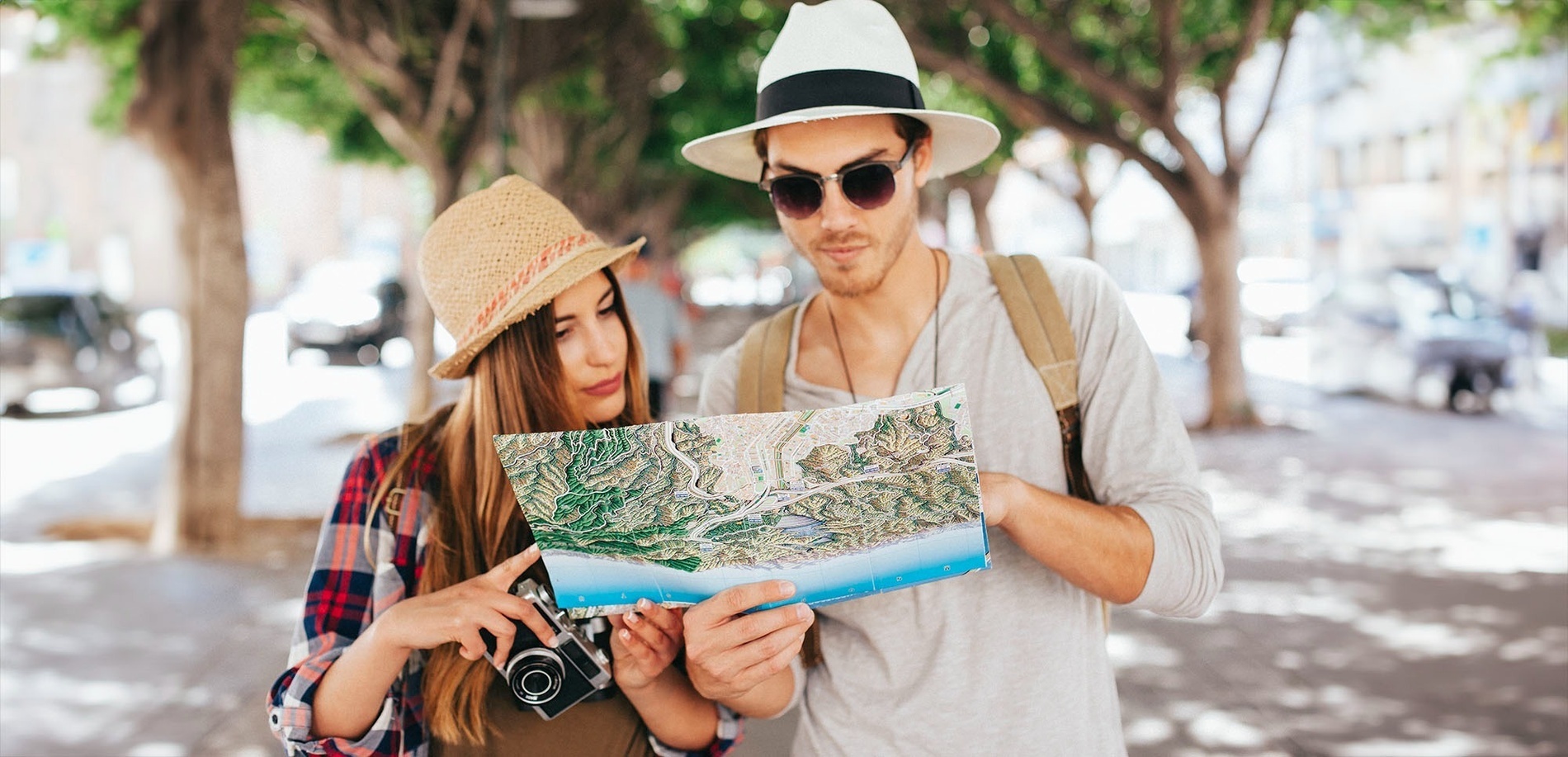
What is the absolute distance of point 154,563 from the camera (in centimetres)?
857

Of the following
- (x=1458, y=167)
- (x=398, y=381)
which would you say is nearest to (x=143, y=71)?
(x=398, y=381)

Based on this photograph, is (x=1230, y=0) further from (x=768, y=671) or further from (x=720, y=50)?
(x=768, y=671)

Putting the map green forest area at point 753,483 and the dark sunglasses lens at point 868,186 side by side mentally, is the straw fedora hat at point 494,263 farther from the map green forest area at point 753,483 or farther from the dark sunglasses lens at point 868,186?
the map green forest area at point 753,483

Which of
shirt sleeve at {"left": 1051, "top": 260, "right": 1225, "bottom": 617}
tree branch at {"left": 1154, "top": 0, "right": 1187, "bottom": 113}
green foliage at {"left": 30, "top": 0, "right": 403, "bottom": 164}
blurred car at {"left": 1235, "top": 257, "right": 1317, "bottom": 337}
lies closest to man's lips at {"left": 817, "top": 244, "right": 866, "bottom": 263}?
shirt sleeve at {"left": 1051, "top": 260, "right": 1225, "bottom": 617}

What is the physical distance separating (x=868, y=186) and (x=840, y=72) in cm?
21

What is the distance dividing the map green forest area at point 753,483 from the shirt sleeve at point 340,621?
1.73ft

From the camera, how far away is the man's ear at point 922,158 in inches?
93.5

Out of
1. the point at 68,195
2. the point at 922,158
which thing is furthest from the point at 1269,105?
the point at 68,195

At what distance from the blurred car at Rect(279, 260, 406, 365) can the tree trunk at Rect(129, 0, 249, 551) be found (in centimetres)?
1721

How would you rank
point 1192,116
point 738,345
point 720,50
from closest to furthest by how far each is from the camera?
point 738,345, point 720,50, point 1192,116

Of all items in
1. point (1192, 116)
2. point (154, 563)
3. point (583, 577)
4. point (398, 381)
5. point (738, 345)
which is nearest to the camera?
point (583, 577)

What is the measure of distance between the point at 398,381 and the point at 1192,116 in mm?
17367

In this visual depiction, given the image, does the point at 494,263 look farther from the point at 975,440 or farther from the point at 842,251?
the point at 975,440

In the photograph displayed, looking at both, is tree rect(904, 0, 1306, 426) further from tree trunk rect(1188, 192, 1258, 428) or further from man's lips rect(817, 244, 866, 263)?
man's lips rect(817, 244, 866, 263)
